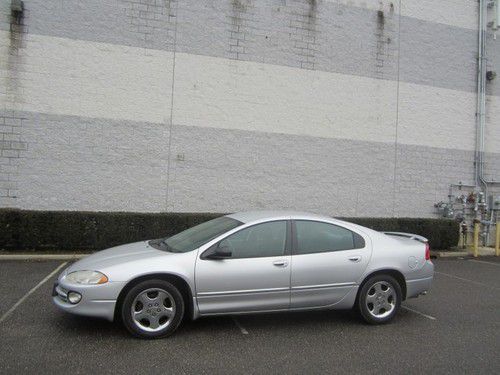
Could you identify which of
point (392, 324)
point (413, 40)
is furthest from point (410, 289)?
point (413, 40)

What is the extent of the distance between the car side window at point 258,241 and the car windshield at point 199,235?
0.18 m

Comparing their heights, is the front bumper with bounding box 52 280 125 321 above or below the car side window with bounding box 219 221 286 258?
below

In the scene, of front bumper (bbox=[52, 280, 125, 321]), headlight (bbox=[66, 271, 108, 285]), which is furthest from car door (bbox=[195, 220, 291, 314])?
headlight (bbox=[66, 271, 108, 285])

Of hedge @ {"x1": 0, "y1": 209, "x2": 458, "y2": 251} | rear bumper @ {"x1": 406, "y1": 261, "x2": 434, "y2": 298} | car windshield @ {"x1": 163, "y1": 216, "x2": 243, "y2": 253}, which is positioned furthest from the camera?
hedge @ {"x1": 0, "y1": 209, "x2": 458, "y2": 251}

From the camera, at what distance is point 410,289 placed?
5949 mm

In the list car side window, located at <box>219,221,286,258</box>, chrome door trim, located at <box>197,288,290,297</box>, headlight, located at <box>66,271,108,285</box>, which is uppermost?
car side window, located at <box>219,221,286,258</box>

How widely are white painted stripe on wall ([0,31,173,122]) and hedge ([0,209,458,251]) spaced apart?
8.47 ft

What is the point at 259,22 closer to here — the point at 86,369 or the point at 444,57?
the point at 444,57

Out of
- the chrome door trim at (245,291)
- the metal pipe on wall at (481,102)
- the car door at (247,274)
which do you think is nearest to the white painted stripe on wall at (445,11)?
the metal pipe on wall at (481,102)

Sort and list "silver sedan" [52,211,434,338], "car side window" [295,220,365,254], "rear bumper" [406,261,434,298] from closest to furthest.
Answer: "silver sedan" [52,211,434,338] < "car side window" [295,220,365,254] < "rear bumper" [406,261,434,298]

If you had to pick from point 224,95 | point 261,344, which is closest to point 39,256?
point 224,95

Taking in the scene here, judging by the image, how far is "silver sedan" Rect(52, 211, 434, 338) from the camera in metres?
4.93

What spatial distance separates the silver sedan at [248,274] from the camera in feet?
16.2

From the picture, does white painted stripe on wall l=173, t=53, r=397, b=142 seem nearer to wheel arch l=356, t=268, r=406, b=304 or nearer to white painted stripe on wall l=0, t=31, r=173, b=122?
white painted stripe on wall l=0, t=31, r=173, b=122
